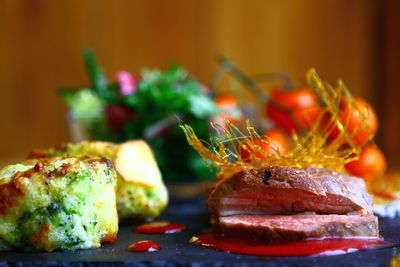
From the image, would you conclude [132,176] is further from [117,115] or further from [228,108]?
[228,108]

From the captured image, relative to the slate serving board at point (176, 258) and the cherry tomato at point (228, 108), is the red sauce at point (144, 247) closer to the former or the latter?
the slate serving board at point (176, 258)

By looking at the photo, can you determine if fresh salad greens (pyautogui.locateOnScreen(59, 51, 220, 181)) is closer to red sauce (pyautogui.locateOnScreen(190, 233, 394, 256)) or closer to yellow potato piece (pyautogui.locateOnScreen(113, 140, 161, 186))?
yellow potato piece (pyautogui.locateOnScreen(113, 140, 161, 186))

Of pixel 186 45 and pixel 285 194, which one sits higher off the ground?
pixel 186 45

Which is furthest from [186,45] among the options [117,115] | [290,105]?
[117,115]

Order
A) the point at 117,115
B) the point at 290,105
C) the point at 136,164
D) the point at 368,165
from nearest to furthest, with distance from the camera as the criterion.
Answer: the point at 136,164, the point at 368,165, the point at 117,115, the point at 290,105

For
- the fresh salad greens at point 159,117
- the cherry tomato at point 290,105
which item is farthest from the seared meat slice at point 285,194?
the cherry tomato at point 290,105

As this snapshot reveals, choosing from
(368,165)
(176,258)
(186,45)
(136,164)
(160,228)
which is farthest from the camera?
(186,45)
